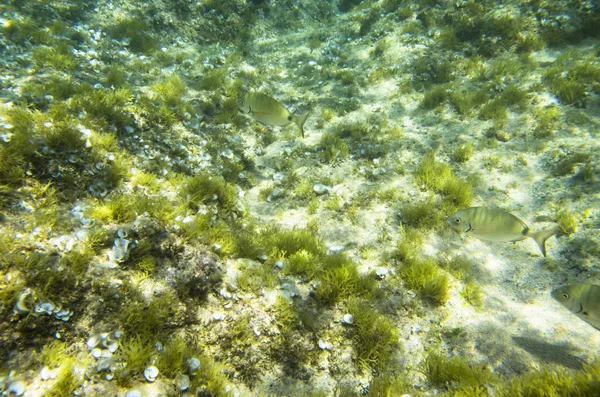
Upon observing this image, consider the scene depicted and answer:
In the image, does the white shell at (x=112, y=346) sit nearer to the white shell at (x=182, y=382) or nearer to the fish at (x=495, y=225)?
the white shell at (x=182, y=382)

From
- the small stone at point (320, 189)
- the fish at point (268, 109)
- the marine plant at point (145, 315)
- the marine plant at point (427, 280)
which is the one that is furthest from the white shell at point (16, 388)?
the small stone at point (320, 189)

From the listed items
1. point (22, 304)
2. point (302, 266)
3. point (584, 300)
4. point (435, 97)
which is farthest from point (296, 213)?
point (435, 97)

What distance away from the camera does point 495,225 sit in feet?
12.4

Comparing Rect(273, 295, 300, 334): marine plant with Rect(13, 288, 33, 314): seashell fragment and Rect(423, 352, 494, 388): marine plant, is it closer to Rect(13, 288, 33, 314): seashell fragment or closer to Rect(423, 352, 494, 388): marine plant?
Rect(423, 352, 494, 388): marine plant

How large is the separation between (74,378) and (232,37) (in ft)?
42.2

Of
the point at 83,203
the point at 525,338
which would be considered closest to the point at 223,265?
the point at 83,203

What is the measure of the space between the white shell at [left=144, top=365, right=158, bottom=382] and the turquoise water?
0.02m

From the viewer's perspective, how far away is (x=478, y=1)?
1031 cm

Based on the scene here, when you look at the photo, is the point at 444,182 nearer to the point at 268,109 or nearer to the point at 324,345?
the point at 268,109

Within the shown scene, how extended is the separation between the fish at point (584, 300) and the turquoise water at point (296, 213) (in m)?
0.77

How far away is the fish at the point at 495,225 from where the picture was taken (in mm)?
3658

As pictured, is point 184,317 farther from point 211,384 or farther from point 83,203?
point 83,203

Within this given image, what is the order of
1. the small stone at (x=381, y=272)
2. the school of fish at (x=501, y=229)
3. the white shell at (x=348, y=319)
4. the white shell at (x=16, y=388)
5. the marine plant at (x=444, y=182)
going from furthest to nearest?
1. the marine plant at (x=444, y=182)
2. the small stone at (x=381, y=272)
3. the white shell at (x=348, y=319)
4. the school of fish at (x=501, y=229)
5. the white shell at (x=16, y=388)

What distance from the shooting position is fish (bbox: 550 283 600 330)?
303cm
